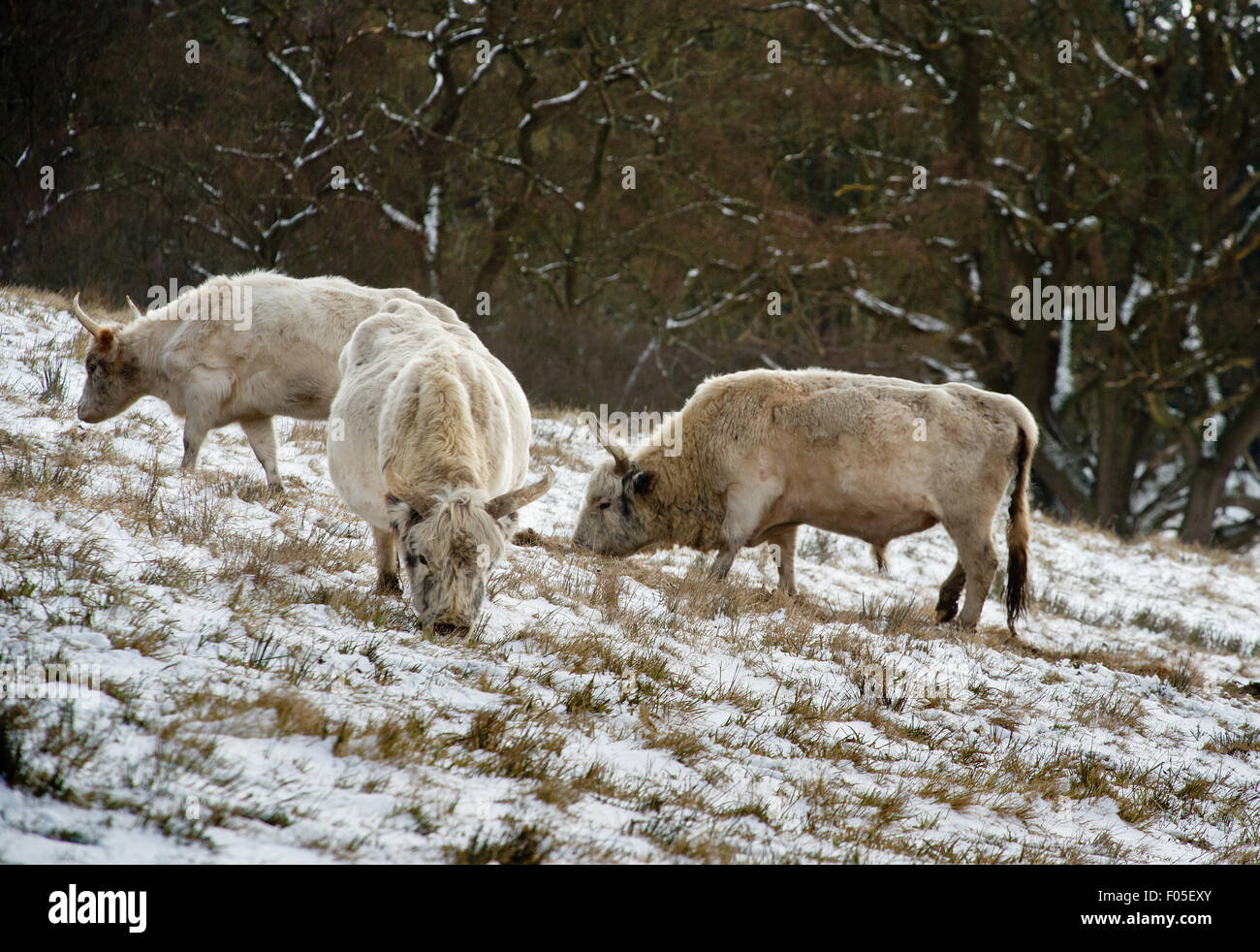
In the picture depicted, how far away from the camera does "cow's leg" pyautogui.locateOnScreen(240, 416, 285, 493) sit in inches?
364

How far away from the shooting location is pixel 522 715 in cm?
441

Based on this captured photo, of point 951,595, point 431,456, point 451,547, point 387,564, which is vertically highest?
point 431,456

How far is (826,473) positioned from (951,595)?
159 centimetres

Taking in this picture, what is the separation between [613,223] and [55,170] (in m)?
10.2

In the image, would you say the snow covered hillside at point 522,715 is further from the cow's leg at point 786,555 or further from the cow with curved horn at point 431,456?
the cow's leg at point 786,555

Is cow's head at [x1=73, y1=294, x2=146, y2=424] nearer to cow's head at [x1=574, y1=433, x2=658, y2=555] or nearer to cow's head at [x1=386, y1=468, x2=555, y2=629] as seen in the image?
cow's head at [x1=574, y1=433, x2=658, y2=555]

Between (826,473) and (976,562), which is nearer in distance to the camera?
(976,562)

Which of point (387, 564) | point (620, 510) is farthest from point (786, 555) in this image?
point (387, 564)

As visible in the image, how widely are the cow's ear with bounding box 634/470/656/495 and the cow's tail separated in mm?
2975

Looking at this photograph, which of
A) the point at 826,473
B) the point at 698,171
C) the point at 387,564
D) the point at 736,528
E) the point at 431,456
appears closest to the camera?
the point at 431,456

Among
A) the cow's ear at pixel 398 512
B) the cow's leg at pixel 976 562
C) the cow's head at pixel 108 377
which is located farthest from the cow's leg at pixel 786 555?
the cow's head at pixel 108 377

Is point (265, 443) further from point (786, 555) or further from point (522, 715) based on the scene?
point (522, 715)

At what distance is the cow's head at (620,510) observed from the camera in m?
9.31
